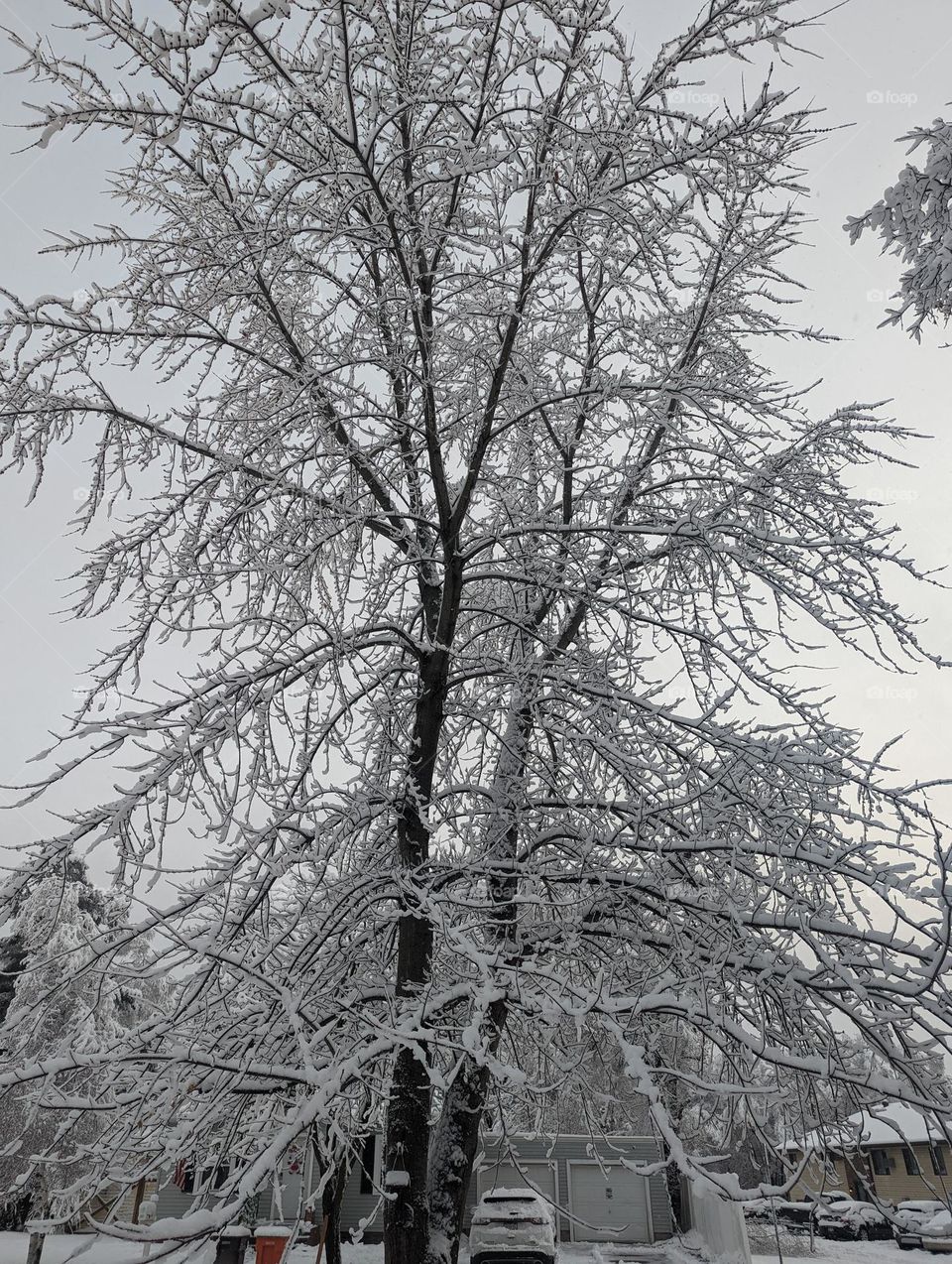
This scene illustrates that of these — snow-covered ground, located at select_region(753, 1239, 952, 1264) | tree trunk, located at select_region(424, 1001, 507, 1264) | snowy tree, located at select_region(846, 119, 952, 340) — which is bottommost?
snow-covered ground, located at select_region(753, 1239, 952, 1264)

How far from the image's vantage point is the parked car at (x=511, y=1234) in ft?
40.5

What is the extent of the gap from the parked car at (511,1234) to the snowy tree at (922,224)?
43.1 ft

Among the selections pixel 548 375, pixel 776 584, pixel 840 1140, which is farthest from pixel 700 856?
pixel 548 375

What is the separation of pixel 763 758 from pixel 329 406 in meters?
3.49

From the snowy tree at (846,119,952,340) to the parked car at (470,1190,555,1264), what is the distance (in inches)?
517

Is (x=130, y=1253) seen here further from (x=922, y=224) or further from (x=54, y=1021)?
(x=922, y=224)

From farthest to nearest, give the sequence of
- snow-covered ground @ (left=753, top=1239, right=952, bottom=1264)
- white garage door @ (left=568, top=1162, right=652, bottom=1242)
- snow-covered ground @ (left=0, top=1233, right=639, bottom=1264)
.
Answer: white garage door @ (left=568, top=1162, right=652, bottom=1242) < snow-covered ground @ (left=753, top=1239, right=952, bottom=1264) < snow-covered ground @ (left=0, top=1233, right=639, bottom=1264)

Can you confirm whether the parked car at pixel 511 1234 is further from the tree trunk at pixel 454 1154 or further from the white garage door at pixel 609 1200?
the white garage door at pixel 609 1200

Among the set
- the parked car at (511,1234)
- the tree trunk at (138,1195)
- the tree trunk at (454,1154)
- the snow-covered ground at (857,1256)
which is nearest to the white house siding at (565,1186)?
the snow-covered ground at (857,1256)

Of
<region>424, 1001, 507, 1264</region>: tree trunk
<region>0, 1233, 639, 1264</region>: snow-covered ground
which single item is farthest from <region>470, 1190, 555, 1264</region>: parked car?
<region>424, 1001, 507, 1264</region>: tree trunk

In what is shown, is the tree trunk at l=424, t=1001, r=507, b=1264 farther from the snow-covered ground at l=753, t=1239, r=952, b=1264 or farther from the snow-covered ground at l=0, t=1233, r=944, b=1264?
the snow-covered ground at l=753, t=1239, r=952, b=1264

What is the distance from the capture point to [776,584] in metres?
5.37

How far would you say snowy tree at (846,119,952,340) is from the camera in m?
6.86

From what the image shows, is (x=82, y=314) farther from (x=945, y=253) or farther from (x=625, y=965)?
(x=945, y=253)
